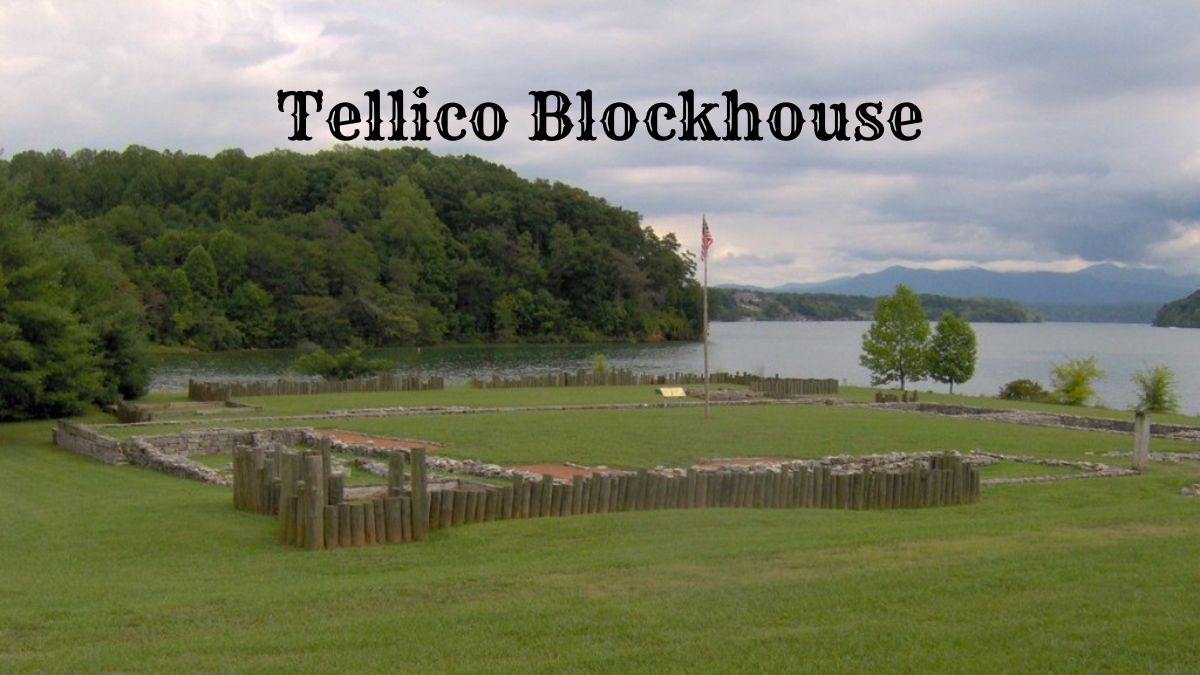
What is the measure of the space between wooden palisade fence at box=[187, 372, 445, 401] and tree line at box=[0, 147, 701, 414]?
43472 mm

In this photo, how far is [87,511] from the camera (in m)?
17.1

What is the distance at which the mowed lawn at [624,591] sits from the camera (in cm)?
826

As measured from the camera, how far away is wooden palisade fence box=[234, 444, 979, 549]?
14391 millimetres

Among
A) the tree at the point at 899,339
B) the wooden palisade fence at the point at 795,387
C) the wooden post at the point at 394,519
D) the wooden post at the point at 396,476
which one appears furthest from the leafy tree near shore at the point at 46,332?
the tree at the point at 899,339

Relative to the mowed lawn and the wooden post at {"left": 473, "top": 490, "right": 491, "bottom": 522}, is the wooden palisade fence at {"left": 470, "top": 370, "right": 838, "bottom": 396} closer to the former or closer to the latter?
the mowed lawn

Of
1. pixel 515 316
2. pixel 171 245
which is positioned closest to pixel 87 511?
pixel 171 245

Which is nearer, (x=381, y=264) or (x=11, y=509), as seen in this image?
(x=11, y=509)

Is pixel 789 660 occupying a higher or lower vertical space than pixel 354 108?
lower

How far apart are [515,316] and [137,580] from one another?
109 m

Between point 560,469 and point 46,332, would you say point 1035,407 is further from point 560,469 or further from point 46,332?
point 46,332

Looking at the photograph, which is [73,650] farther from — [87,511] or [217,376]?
[217,376]

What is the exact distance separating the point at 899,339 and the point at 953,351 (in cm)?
319

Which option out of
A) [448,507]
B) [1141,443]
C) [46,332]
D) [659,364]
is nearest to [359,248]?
[659,364]

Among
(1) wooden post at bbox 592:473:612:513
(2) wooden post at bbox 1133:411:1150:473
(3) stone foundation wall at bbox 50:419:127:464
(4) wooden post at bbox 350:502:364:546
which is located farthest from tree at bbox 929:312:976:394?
(4) wooden post at bbox 350:502:364:546
